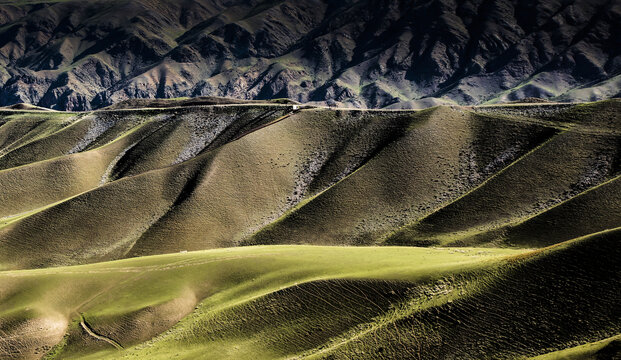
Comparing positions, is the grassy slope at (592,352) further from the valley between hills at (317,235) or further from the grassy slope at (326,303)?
the grassy slope at (326,303)

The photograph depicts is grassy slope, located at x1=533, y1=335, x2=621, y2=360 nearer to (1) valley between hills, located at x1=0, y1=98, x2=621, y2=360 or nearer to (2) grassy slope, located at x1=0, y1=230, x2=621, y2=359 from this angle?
(1) valley between hills, located at x1=0, y1=98, x2=621, y2=360

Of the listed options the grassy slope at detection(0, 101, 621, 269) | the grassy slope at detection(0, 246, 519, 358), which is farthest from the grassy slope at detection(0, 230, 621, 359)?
the grassy slope at detection(0, 101, 621, 269)

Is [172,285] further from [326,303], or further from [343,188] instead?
[343,188]

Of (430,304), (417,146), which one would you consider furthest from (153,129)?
(430,304)

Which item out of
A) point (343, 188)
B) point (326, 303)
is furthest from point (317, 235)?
point (326, 303)

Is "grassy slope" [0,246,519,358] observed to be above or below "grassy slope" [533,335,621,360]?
below
